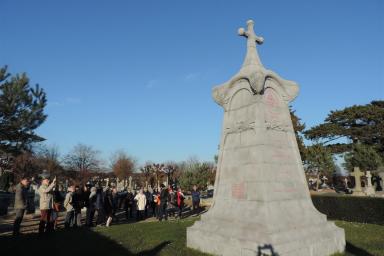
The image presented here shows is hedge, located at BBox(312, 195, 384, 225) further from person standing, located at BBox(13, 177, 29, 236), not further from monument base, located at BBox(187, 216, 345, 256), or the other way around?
person standing, located at BBox(13, 177, 29, 236)

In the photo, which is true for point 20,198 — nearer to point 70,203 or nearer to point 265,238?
point 70,203

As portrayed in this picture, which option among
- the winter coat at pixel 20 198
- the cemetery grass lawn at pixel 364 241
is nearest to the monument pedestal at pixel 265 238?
the cemetery grass lawn at pixel 364 241

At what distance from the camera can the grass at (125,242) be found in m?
7.31

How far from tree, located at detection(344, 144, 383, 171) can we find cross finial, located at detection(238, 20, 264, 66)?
1389 inches

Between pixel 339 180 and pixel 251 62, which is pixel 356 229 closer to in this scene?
pixel 251 62

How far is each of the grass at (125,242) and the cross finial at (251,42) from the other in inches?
190

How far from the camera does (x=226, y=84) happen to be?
8406 millimetres

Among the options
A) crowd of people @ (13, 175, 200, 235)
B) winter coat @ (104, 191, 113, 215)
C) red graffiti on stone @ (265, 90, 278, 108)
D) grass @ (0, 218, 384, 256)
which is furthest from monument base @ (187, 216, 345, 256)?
winter coat @ (104, 191, 113, 215)

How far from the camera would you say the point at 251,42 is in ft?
27.1

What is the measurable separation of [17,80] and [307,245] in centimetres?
3361

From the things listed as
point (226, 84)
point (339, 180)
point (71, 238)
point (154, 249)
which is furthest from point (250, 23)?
point (339, 180)

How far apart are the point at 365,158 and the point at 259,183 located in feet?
120

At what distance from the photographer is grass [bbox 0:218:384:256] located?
7.31 meters

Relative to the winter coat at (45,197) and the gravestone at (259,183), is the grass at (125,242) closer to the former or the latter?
the gravestone at (259,183)
